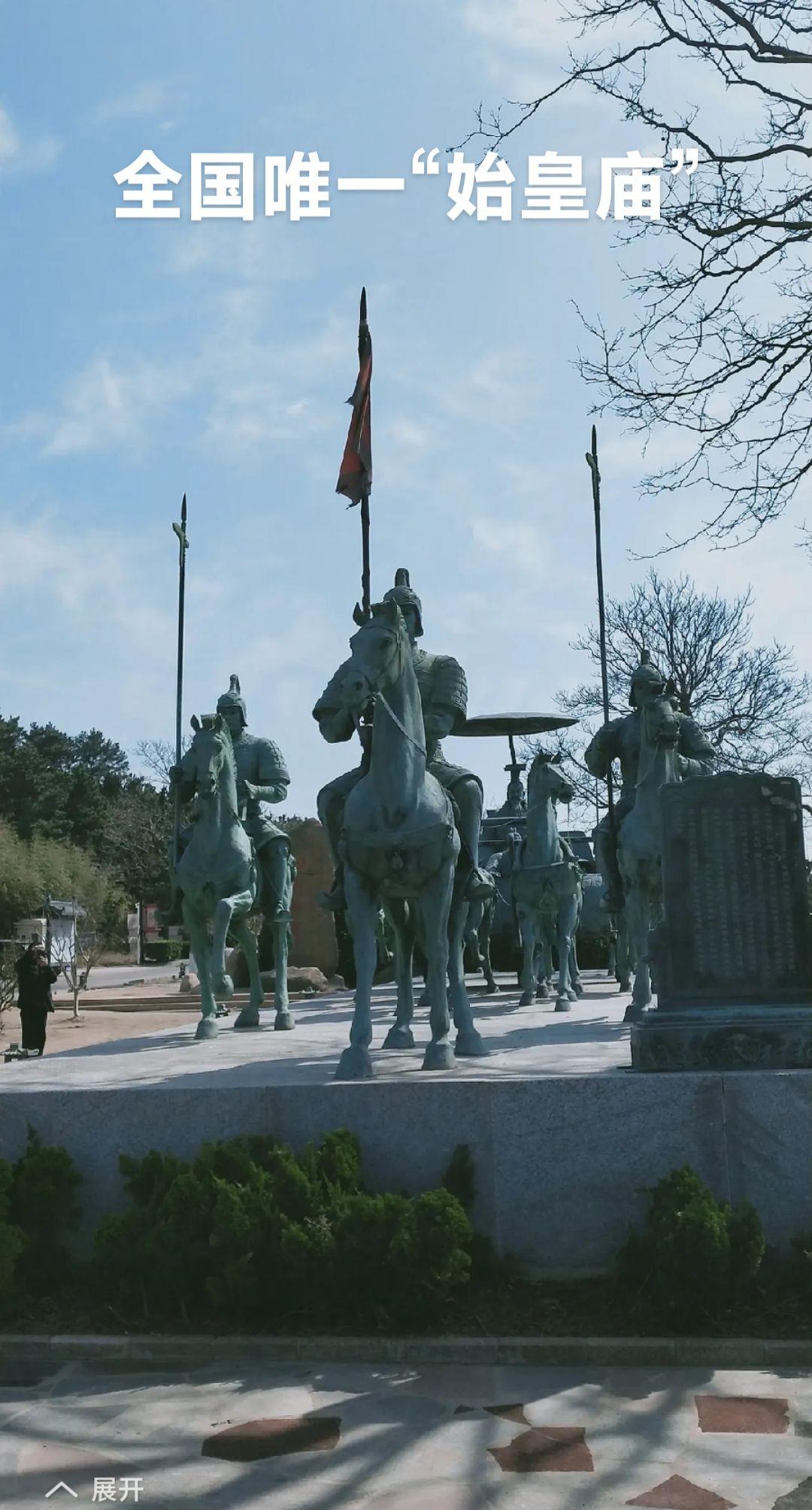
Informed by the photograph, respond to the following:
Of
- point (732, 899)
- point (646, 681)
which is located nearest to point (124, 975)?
point (646, 681)

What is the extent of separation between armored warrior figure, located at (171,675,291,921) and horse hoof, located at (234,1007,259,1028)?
35.5 inches

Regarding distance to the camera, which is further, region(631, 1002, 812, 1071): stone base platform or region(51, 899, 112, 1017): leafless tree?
region(51, 899, 112, 1017): leafless tree

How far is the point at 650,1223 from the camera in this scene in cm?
600

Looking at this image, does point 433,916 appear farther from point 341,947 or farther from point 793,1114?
point 341,947

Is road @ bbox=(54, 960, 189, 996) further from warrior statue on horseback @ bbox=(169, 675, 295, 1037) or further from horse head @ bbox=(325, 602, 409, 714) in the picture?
horse head @ bbox=(325, 602, 409, 714)

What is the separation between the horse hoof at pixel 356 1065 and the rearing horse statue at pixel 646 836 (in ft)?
14.3

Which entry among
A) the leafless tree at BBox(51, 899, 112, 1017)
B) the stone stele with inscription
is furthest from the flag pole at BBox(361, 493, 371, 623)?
the leafless tree at BBox(51, 899, 112, 1017)

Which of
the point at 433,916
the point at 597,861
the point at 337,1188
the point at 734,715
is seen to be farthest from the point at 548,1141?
the point at 734,715

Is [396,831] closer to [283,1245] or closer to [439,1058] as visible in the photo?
[439,1058]

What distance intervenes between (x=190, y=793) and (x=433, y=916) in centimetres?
434

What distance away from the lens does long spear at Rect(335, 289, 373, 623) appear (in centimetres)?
981

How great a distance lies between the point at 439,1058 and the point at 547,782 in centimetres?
832

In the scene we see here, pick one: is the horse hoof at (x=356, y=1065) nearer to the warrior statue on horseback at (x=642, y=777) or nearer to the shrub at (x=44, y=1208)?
the shrub at (x=44, y=1208)

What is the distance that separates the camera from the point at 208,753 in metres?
11.8
